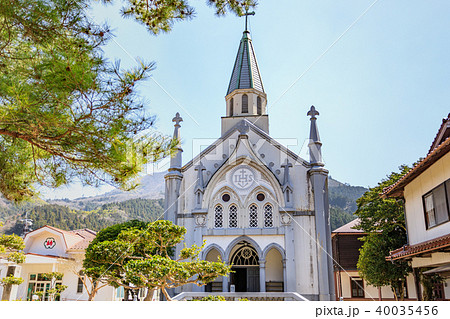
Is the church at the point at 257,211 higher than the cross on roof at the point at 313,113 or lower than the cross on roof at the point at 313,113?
lower

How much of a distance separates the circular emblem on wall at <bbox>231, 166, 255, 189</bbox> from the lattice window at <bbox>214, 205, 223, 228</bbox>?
6.03ft

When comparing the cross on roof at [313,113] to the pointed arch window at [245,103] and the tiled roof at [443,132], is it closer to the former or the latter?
the pointed arch window at [245,103]

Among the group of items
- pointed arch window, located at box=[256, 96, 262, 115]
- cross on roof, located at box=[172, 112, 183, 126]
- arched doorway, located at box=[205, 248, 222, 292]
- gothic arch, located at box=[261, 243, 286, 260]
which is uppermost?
pointed arch window, located at box=[256, 96, 262, 115]

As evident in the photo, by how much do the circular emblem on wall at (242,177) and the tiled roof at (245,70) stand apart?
8.79 metres

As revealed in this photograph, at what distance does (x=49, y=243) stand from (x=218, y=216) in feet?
48.3

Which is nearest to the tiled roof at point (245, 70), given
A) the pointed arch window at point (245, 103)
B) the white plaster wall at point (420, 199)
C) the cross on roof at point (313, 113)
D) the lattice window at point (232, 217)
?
the pointed arch window at point (245, 103)

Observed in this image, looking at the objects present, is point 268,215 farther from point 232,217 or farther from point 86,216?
point 86,216

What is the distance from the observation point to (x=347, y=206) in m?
100

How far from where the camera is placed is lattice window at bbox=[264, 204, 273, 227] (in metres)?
24.3

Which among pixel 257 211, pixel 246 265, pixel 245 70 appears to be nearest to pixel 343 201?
pixel 245 70

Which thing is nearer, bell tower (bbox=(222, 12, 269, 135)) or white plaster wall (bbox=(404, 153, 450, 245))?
Answer: white plaster wall (bbox=(404, 153, 450, 245))

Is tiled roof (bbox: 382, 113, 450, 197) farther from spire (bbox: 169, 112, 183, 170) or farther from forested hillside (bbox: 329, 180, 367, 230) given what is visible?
forested hillside (bbox: 329, 180, 367, 230)

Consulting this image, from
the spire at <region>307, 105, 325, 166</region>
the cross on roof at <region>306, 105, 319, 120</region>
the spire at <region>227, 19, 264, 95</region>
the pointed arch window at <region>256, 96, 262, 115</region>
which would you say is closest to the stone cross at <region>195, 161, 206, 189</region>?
the spire at <region>307, 105, 325, 166</region>

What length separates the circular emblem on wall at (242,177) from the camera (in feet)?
82.1
